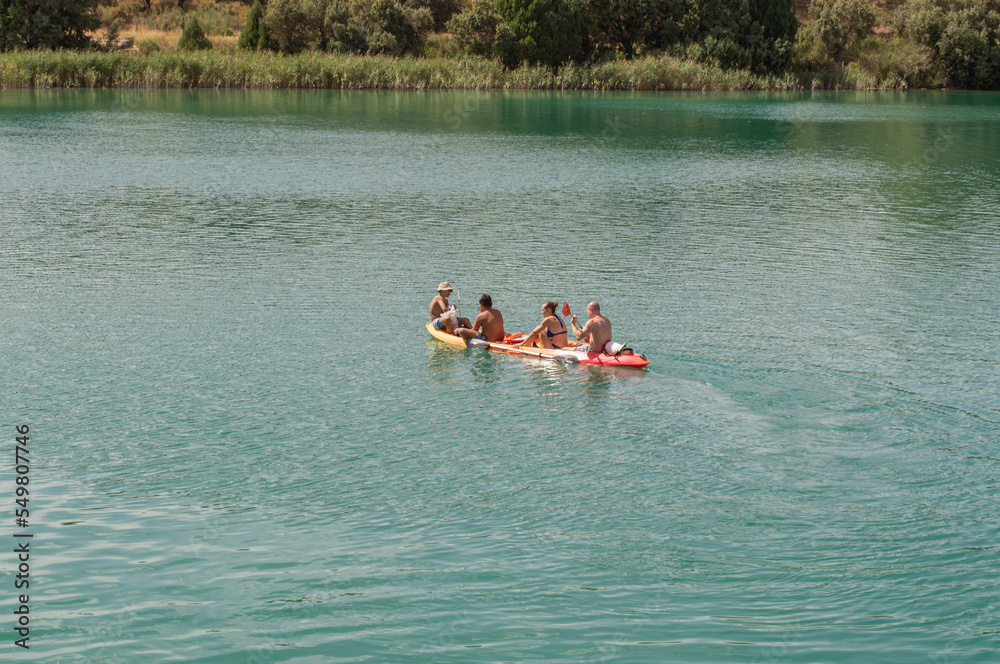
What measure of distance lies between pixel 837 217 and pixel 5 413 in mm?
24078

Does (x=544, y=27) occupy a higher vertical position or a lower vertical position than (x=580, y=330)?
higher

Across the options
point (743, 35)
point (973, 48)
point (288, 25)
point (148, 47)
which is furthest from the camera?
point (973, 48)

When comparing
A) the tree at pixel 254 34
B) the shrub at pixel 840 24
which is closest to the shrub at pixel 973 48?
the shrub at pixel 840 24

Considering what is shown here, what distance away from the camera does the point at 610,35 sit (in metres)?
89.9

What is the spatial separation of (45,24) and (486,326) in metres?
72.6

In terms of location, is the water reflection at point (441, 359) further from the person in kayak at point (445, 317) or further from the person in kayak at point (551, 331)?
the person in kayak at point (551, 331)

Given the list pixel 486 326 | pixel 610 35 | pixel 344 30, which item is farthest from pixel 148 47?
pixel 486 326

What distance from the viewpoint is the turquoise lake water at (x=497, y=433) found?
9.75 m

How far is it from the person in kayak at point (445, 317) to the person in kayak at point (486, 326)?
12.6 inches

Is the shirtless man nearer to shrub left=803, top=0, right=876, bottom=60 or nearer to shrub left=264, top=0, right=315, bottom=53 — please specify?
shrub left=264, top=0, right=315, bottom=53

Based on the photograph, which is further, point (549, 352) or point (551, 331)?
point (551, 331)

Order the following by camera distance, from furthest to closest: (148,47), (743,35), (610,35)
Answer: (610,35) → (743,35) → (148,47)

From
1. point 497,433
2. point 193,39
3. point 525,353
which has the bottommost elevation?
point 497,433

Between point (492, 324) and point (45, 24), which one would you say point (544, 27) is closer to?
point (45, 24)
